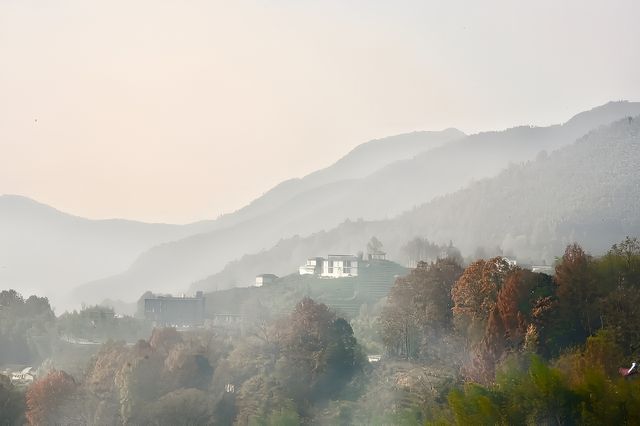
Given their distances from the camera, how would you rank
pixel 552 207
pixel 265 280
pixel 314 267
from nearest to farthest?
1. pixel 314 267
2. pixel 265 280
3. pixel 552 207

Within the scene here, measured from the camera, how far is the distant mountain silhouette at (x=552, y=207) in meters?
143

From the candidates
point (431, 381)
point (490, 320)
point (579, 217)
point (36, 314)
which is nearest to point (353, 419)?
point (431, 381)

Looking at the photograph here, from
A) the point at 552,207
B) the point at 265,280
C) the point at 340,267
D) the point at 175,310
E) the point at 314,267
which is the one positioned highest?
the point at 552,207

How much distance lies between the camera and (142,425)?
6384cm

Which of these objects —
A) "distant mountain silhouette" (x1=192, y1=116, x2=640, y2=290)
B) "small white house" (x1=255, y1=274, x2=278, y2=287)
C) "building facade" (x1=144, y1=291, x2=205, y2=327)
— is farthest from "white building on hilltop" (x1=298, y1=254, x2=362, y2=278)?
"distant mountain silhouette" (x1=192, y1=116, x2=640, y2=290)

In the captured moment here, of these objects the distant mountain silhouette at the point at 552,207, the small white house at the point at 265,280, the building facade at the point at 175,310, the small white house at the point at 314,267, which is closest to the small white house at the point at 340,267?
the small white house at the point at 314,267

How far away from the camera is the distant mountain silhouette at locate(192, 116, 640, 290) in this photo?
5620 inches

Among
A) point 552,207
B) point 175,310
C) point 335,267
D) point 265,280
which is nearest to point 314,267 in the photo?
point 335,267

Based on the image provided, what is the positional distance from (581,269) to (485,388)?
12.8 meters

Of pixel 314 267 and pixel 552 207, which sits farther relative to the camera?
pixel 552 207

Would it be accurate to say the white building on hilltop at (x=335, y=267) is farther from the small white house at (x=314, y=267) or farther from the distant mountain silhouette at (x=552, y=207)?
the distant mountain silhouette at (x=552, y=207)

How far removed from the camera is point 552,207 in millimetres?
159375

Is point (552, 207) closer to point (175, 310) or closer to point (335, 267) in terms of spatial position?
Answer: point (335, 267)

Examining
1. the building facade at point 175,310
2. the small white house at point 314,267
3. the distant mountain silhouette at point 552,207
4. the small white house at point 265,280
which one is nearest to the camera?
the building facade at point 175,310
